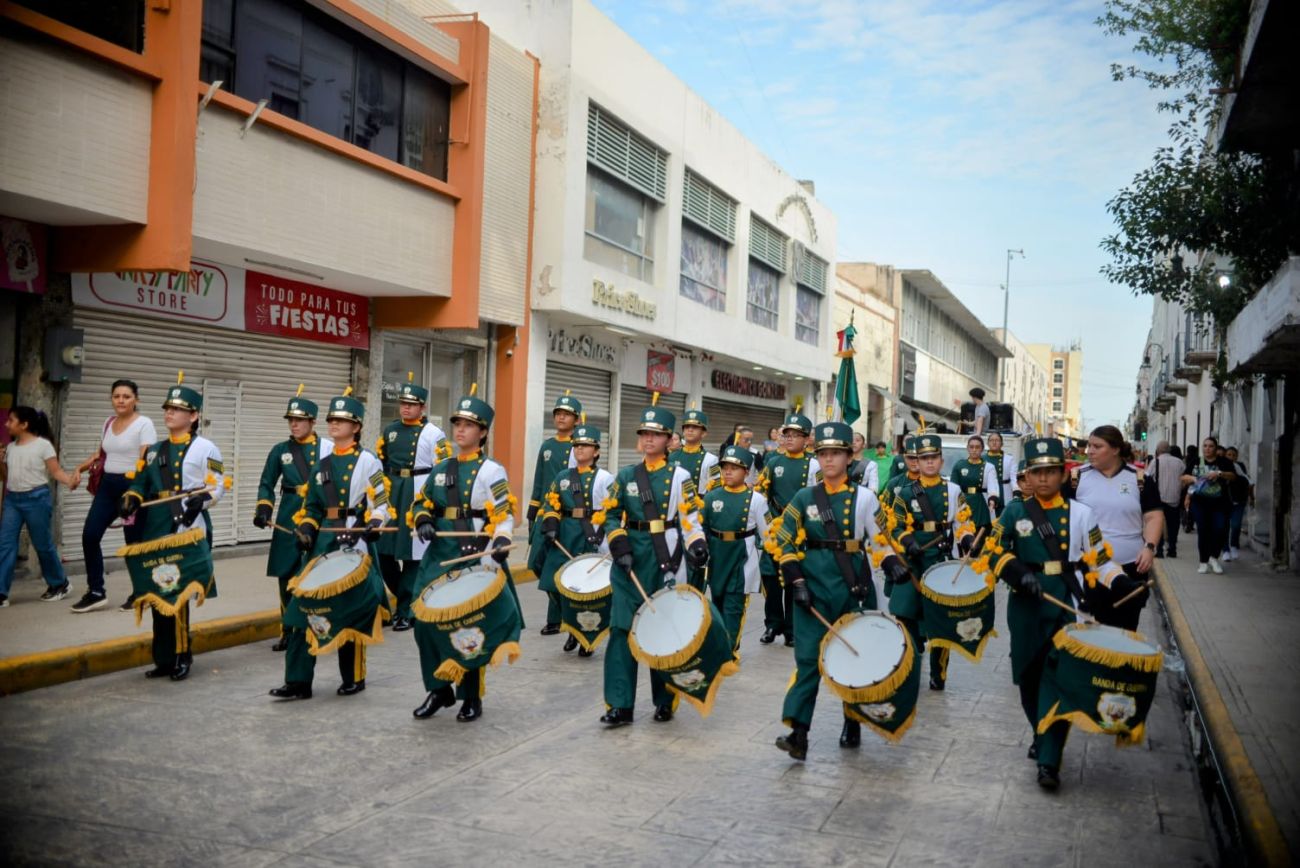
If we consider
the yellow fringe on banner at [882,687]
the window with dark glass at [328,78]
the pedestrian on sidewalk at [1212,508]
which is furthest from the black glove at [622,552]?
the pedestrian on sidewalk at [1212,508]

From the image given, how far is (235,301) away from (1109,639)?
35.8ft

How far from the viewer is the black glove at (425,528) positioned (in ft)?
23.4

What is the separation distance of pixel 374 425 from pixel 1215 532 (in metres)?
12.6

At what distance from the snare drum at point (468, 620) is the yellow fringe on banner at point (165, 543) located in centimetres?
208

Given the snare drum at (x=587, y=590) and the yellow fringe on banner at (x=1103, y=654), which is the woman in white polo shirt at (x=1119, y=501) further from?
the snare drum at (x=587, y=590)

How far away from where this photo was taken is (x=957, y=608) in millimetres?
7770

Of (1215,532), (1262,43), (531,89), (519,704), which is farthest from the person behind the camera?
(531,89)

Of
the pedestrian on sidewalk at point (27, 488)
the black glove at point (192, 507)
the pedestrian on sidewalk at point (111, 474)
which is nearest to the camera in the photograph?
the black glove at point (192, 507)

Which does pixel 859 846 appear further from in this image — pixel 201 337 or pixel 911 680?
pixel 201 337

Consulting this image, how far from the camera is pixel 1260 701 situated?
7883 mm

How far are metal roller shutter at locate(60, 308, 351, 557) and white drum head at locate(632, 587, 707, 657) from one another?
765 centimetres

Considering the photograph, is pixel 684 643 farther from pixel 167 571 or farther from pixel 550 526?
pixel 167 571

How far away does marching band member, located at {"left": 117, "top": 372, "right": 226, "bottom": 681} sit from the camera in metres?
7.85

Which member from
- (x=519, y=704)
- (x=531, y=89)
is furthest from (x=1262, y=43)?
(x=531, y=89)
